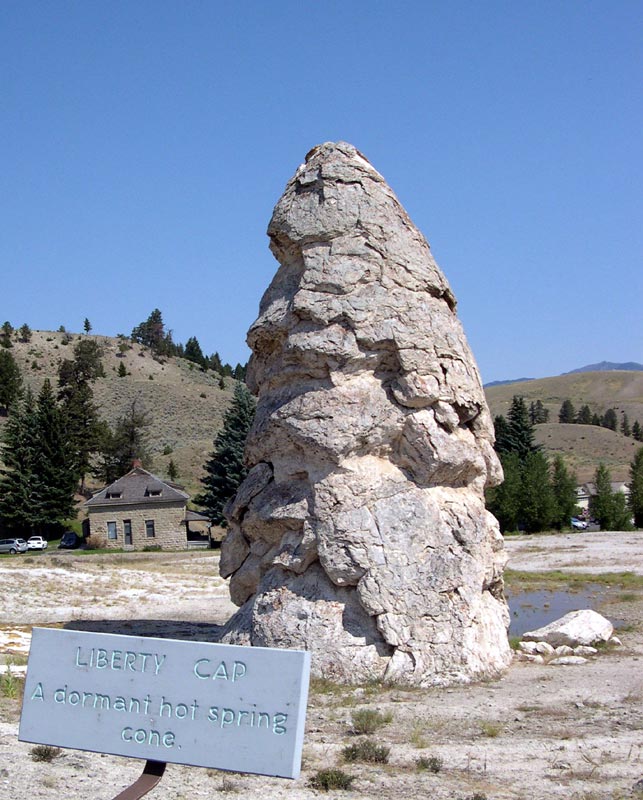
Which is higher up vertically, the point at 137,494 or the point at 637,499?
the point at 637,499

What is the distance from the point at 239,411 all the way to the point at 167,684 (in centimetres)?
4586

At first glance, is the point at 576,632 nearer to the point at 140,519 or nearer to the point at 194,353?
the point at 140,519

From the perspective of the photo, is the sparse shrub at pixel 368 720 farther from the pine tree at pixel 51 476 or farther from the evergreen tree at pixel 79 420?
the evergreen tree at pixel 79 420

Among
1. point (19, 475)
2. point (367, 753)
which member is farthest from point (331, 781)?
point (19, 475)

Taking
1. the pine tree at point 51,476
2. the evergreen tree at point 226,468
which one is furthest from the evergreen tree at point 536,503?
the pine tree at point 51,476

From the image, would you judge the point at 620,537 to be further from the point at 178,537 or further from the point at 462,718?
the point at 462,718

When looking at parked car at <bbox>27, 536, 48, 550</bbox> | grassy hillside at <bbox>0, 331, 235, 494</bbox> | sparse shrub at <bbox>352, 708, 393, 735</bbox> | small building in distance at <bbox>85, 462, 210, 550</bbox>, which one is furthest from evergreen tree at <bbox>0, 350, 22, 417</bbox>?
sparse shrub at <bbox>352, 708, 393, 735</bbox>

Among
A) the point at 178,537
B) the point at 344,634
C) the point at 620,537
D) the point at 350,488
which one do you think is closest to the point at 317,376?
the point at 350,488

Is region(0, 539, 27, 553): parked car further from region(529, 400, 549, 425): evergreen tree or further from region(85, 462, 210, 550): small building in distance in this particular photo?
region(529, 400, 549, 425): evergreen tree

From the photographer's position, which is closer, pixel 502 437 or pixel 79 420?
pixel 502 437

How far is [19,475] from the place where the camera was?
2015 inches

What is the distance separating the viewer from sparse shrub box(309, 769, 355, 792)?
23.7 ft

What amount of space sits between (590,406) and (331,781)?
16784 centimetres

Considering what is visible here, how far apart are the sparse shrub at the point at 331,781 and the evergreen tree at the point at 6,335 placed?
10217 centimetres
